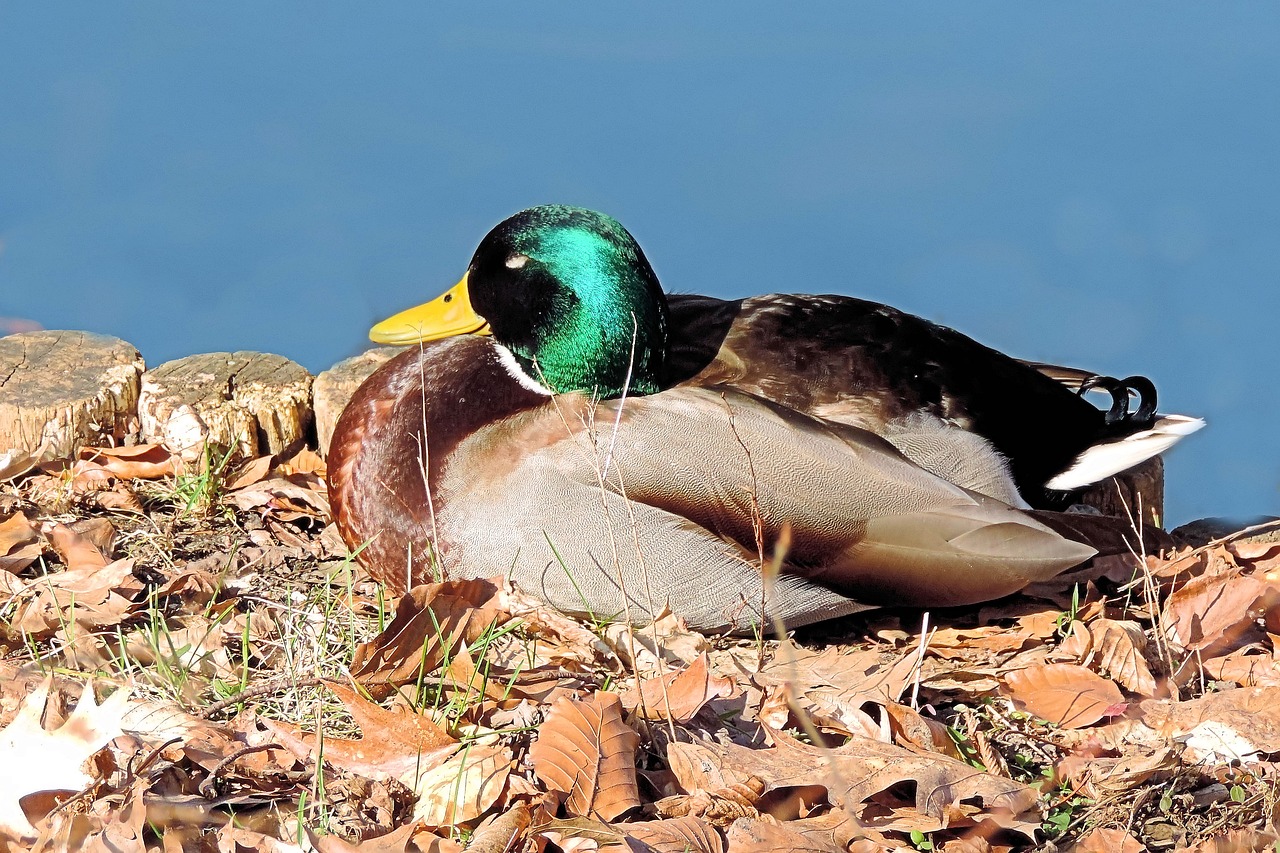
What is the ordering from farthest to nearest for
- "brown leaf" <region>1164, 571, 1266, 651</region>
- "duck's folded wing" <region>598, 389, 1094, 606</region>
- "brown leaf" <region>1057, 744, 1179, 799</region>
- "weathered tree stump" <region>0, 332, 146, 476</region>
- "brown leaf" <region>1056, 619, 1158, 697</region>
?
"weathered tree stump" <region>0, 332, 146, 476</region> < "brown leaf" <region>1164, 571, 1266, 651</region> < "duck's folded wing" <region>598, 389, 1094, 606</region> < "brown leaf" <region>1056, 619, 1158, 697</region> < "brown leaf" <region>1057, 744, 1179, 799</region>

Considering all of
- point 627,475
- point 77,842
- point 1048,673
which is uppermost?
point 627,475

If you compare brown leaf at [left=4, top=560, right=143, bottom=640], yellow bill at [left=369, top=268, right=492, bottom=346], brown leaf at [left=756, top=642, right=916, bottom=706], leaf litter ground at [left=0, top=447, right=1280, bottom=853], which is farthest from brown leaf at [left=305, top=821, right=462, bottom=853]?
yellow bill at [left=369, top=268, right=492, bottom=346]

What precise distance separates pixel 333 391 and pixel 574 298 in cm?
128

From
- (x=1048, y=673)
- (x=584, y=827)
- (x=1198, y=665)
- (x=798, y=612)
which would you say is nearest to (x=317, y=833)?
(x=584, y=827)

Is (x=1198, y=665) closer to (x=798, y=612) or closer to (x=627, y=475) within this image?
(x=798, y=612)

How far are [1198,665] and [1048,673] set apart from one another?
44 cm

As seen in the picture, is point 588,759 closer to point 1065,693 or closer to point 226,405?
point 1065,693

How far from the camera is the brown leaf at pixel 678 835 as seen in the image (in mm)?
2551

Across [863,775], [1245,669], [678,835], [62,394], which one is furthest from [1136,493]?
[62,394]

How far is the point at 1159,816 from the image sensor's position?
2842mm

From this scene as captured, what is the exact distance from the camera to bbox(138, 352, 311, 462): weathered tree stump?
14.8 ft

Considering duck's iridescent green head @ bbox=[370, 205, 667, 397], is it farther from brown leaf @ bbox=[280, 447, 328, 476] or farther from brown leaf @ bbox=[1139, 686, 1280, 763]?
brown leaf @ bbox=[1139, 686, 1280, 763]

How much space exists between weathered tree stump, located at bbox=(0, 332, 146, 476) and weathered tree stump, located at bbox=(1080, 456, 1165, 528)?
2997mm

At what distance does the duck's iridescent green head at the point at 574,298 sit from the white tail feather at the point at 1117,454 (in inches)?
44.5
